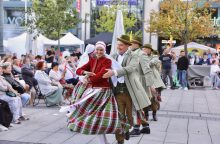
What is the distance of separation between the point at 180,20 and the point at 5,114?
25470 mm

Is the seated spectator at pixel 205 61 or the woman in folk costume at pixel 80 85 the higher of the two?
the woman in folk costume at pixel 80 85

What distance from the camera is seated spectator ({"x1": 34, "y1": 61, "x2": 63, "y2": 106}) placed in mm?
12109

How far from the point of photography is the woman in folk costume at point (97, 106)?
625 centimetres

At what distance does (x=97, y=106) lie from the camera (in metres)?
6.37

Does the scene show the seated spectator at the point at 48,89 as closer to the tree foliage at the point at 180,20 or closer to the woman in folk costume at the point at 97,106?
the woman in folk costume at the point at 97,106

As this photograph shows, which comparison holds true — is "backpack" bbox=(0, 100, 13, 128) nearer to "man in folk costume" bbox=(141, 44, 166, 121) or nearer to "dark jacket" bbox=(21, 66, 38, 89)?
"man in folk costume" bbox=(141, 44, 166, 121)

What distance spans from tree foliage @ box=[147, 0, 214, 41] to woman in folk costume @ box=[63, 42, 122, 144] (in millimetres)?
26443

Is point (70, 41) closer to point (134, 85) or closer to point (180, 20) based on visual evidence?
point (180, 20)

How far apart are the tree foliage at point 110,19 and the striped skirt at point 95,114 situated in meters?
42.5

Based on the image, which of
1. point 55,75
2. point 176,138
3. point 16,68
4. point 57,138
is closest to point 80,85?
point 57,138

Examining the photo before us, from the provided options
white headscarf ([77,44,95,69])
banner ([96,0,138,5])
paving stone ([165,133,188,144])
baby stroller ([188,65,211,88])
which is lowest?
baby stroller ([188,65,211,88])

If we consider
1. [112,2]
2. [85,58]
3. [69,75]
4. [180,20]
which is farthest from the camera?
[112,2]

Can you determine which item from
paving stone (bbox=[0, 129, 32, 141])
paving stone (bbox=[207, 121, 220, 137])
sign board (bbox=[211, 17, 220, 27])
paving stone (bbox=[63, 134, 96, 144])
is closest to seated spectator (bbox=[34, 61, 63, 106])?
paving stone (bbox=[0, 129, 32, 141])

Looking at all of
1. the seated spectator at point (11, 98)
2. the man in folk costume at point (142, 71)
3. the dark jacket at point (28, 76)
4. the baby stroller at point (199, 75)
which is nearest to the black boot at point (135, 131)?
the man in folk costume at point (142, 71)
